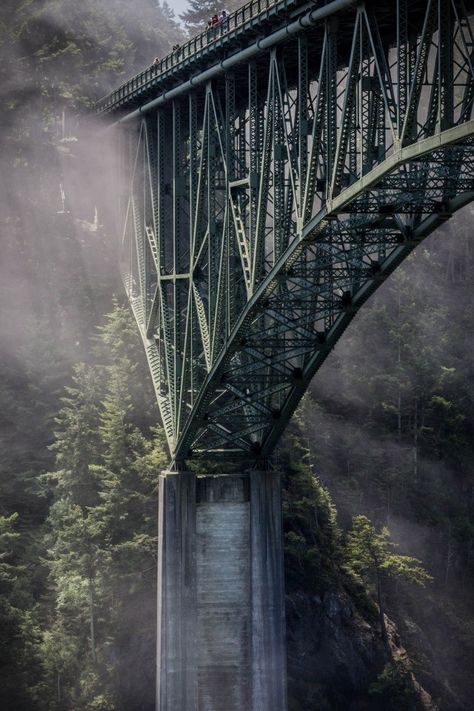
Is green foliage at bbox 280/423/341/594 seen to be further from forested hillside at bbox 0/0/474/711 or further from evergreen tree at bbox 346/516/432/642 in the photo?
evergreen tree at bbox 346/516/432/642

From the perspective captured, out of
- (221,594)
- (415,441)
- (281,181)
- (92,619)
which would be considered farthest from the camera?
(415,441)

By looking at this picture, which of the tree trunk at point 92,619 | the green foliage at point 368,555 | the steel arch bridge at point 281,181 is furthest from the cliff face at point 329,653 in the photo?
the steel arch bridge at point 281,181

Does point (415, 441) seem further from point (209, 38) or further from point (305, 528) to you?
point (209, 38)

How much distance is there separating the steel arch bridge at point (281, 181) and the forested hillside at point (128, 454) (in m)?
9.06

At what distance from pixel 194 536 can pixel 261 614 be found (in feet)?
11.8

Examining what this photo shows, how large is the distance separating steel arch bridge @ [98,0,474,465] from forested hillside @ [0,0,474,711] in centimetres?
906

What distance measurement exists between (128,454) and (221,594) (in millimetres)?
13286

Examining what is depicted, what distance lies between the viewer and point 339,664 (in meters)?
50.8

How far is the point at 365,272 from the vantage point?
3191 centimetres

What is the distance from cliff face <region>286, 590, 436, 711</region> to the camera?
49.8 metres

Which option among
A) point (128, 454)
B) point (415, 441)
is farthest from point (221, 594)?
point (415, 441)

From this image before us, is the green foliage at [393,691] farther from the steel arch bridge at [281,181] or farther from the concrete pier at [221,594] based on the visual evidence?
the steel arch bridge at [281,181]

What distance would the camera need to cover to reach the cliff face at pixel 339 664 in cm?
4984

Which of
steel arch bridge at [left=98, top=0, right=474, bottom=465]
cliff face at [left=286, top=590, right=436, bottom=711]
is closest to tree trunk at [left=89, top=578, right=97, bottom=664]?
cliff face at [left=286, top=590, right=436, bottom=711]
